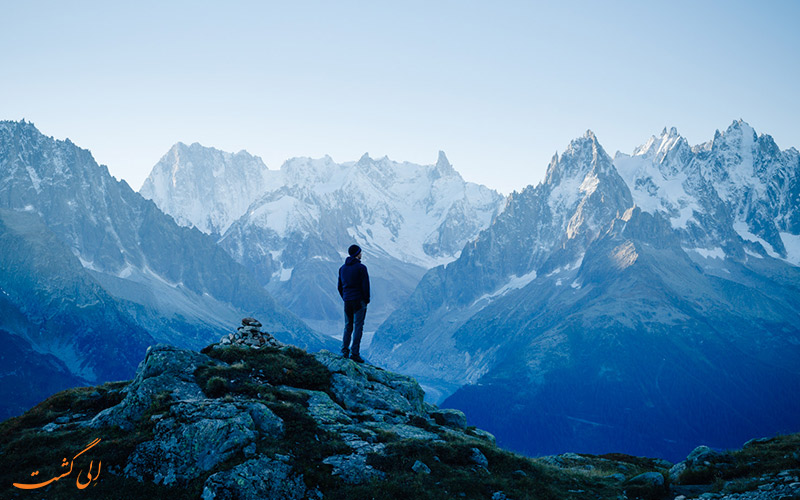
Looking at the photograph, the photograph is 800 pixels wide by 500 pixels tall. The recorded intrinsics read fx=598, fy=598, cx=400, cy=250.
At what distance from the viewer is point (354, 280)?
34.8 metres

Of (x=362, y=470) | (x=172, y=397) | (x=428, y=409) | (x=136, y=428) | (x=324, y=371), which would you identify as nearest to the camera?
(x=362, y=470)

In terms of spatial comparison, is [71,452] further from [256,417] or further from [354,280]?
[354,280]

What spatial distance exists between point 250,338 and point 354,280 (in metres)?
8.55

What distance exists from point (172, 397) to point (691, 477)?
2313 centimetres

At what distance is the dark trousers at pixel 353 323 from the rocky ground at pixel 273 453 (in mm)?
4418

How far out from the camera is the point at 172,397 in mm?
27078

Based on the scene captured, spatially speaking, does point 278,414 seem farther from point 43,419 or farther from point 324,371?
point 43,419

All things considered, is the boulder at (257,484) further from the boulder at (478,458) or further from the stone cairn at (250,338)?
the stone cairn at (250,338)

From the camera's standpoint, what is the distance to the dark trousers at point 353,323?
35.4m

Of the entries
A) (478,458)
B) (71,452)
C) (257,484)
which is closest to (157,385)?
(71,452)

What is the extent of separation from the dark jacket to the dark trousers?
16.5 inches

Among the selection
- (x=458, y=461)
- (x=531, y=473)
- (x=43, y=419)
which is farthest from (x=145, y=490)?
(x=531, y=473)

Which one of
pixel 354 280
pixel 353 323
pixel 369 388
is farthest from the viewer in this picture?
pixel 353 323

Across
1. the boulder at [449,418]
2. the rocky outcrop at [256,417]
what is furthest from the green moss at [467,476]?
the boulder at [449,418]
